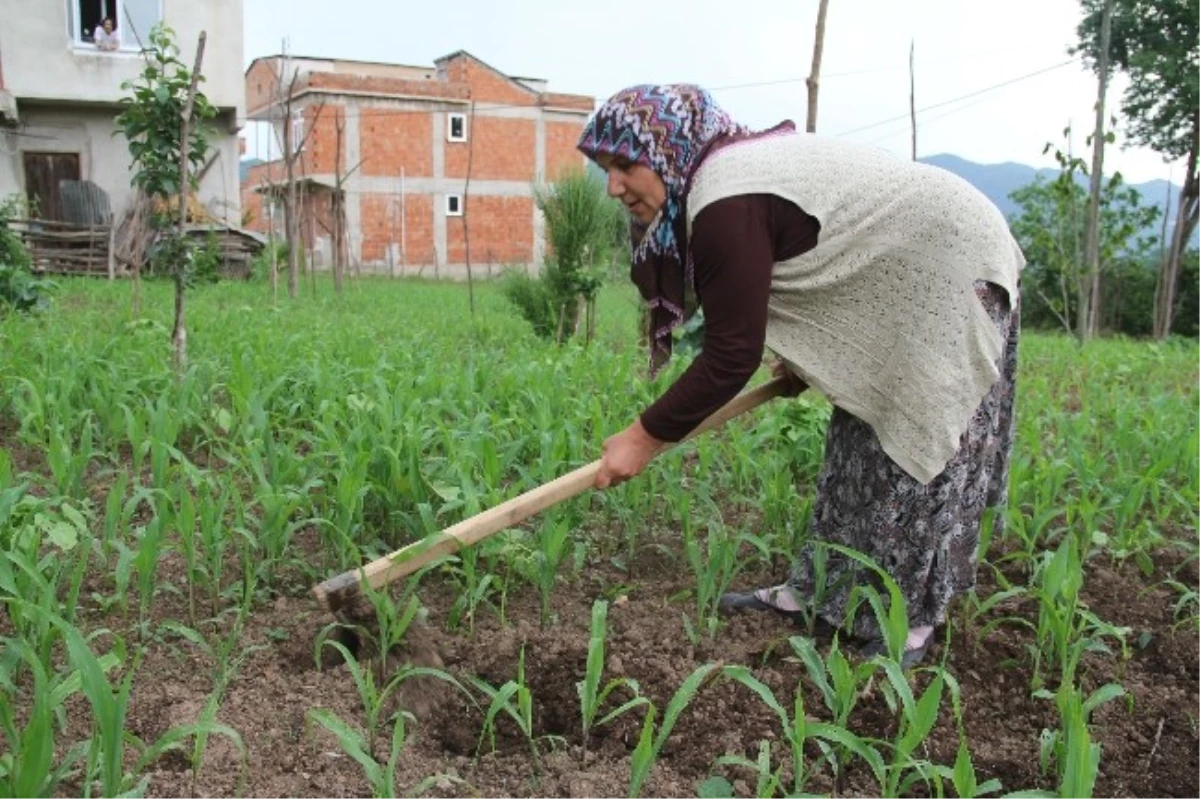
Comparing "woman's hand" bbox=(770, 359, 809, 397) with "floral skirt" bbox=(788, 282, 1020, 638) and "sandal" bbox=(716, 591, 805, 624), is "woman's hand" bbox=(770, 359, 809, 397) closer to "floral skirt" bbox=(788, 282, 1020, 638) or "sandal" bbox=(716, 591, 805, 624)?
"floral skirt" bbox=(788, 282, 1020, 638)

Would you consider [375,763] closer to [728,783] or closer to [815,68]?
[728,783]

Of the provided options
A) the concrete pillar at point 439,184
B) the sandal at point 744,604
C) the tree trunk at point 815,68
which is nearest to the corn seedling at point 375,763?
the sandal at point 744,604

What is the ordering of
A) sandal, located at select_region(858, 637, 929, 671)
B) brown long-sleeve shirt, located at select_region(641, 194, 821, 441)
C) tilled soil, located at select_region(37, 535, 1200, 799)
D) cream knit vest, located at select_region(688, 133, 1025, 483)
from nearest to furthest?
tilled soil, located at select_region(37, 535, 1200, 799)
brown long-sleeve shirt, located at select_region(641, 194, 821, 441)
cream knit vest, located at select_region(688, 133, 1025, 483)
sandal, located at select_region(858, 637, 929, 671)

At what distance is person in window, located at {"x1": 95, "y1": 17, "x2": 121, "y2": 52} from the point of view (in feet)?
40.5

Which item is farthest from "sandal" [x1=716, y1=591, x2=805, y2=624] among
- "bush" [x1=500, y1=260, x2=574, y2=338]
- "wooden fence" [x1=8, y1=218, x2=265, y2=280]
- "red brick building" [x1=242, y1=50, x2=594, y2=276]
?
"red brick building" [x1=242, y1=50, x2=594, y2=276]

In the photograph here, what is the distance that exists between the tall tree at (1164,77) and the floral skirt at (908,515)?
1375cm

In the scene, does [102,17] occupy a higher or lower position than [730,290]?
higher

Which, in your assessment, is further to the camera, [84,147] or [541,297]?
[84,147]

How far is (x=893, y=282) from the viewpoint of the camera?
208cm

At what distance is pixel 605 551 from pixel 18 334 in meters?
3.28

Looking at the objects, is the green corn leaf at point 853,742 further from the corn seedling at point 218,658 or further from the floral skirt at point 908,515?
the corn seedling at point 218,658

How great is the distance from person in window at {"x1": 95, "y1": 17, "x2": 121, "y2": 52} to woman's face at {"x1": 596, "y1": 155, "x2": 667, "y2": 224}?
41.2ft

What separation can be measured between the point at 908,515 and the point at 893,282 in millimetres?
519

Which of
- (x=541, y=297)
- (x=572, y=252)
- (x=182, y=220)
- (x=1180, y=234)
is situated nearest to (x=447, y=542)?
(x=182, y=220)
